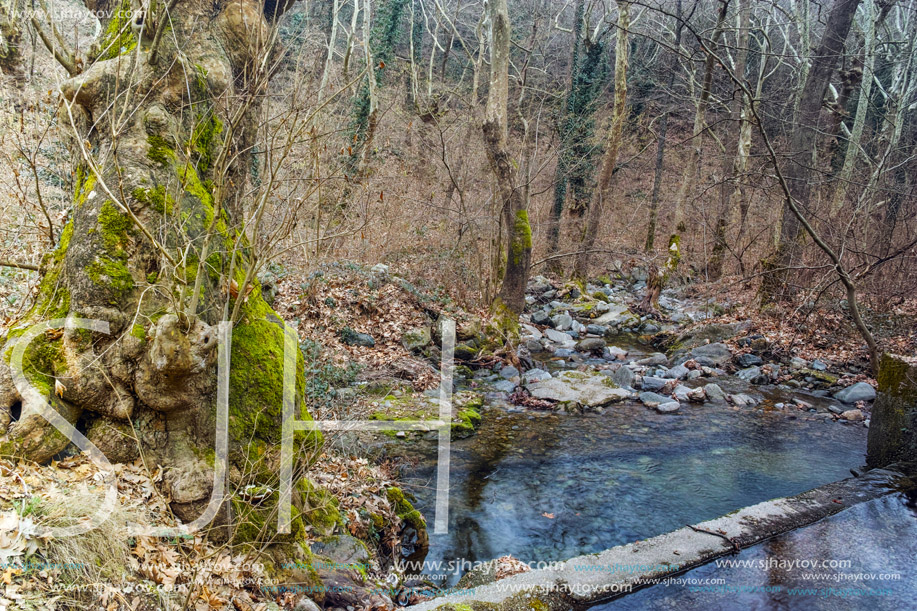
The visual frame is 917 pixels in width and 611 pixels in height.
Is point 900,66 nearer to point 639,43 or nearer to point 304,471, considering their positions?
point 639,43

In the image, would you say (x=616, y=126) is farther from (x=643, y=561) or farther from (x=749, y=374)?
(x=643, y=561)

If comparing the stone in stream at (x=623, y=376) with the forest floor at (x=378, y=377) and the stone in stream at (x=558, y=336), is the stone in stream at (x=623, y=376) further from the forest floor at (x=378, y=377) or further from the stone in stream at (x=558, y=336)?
the stone in stream at (x=558, y=336)

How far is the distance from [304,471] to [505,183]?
25.2 feet

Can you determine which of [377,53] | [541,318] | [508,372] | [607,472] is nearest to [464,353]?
[508,372]

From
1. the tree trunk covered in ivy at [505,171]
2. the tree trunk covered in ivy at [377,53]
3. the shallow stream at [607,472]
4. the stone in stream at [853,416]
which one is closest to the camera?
the shallow stream at [607,472]

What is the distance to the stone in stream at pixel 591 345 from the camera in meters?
11.1

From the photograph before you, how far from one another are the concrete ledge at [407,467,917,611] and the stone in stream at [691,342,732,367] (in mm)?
5036

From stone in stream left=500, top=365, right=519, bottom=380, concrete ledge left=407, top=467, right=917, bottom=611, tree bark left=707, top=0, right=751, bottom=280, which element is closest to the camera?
concrete ledge left=407, top=467, right=917, bottom=611

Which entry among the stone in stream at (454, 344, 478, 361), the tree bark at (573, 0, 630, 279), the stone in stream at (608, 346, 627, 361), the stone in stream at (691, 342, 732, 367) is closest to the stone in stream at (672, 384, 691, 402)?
the stone in stream at (691, 342, 732, 367)

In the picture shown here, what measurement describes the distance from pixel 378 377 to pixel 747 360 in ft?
22.8

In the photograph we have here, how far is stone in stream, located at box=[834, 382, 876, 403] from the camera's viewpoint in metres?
8.50

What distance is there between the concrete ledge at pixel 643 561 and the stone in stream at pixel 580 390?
353 cm

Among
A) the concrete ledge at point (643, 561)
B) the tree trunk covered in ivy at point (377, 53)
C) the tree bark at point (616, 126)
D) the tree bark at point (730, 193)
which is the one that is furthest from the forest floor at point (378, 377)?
the tree trunk covered in ivy at point (377, 53)

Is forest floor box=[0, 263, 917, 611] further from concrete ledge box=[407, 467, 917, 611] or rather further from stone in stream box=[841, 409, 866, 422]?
concrete ledge box=[407, 467, 917, 611]
